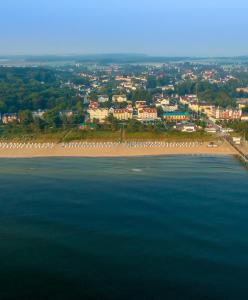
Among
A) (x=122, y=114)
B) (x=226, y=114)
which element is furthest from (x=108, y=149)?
(x=226, y=114)

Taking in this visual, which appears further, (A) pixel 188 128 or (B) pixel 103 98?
(B) pixel 103 98

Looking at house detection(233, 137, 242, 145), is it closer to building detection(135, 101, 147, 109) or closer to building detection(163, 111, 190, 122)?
building detection(163, 111, 190, 122)

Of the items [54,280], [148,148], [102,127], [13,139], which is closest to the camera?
[54,280]

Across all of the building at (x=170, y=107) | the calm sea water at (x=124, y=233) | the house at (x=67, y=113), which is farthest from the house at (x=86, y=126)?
the calm sea water at (x=124, y=233)

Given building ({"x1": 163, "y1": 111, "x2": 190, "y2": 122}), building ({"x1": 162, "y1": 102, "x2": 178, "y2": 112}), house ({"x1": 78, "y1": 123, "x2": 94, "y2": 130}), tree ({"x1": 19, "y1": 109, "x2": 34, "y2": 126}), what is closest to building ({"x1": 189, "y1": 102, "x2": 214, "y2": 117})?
building ({"x1": 162, "y1": 102, "x2": 178, "y2": 112})

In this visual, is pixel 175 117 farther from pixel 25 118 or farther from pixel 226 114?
pixel 25 118

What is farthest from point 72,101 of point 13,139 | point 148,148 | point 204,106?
point 148,148

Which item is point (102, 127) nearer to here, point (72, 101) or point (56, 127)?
point (56, 127)

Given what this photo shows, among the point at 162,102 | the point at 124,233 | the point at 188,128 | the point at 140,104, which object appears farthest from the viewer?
the point at 162,102
